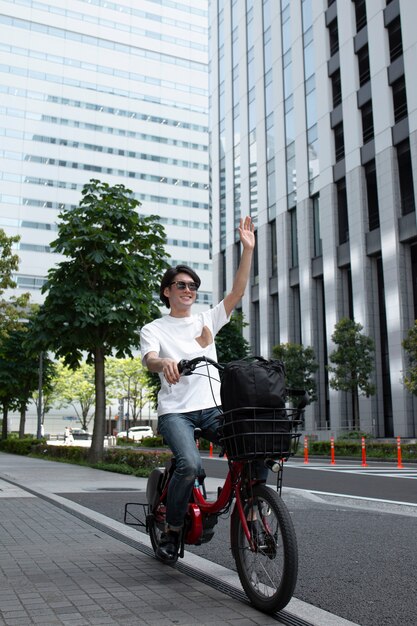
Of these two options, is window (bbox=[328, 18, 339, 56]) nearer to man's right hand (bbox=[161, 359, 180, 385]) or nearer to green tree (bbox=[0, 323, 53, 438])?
green tree (bbox=[0, 323, 53, 438])

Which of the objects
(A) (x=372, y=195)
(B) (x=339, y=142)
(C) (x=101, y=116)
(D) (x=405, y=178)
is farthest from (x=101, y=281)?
(C) (x=101, y=116)

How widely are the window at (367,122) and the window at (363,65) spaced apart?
1.51 m

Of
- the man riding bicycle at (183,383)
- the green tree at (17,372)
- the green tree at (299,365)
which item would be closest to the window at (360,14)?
the green tree at (299,365)

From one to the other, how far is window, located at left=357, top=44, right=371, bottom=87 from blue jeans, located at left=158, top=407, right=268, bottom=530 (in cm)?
3460

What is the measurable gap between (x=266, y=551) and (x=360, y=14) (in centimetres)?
3801

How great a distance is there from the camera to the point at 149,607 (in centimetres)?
342

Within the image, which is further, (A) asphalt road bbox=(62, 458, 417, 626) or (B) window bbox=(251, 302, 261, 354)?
(B) window bbox=(251, 302, 261, 354)

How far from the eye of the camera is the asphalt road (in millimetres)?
3555

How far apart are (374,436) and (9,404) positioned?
18783 mm

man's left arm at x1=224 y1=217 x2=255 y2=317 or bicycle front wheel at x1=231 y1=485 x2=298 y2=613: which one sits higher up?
man's left arm at x1=224 y1=217 x2=255 y2=317

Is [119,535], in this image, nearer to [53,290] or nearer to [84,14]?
[53,290]

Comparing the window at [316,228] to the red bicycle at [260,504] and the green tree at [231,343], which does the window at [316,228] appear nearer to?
the green tree at [231,343]

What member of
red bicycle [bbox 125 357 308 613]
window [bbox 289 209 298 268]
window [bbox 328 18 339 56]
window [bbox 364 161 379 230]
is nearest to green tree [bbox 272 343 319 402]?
window [bbox 364 161 379 230]

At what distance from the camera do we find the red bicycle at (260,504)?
3240 millimetres
